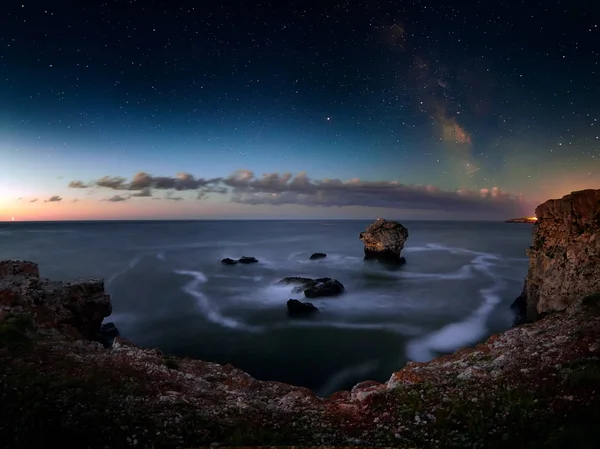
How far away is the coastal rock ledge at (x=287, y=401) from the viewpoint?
7934mm

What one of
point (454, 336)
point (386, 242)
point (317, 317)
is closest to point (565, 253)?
point (454, 336)

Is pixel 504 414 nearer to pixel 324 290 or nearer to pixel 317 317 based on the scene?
pixel 317 317

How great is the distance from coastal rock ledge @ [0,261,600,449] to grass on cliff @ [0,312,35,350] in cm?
5

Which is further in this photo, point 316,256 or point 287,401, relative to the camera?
point 316,256

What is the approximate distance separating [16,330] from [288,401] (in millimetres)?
11362

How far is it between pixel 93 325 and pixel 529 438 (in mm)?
23091

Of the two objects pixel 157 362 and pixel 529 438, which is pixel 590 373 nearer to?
pixel 529 438

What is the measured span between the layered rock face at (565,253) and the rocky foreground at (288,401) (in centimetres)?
567

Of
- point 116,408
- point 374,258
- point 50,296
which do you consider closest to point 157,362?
point 116,408

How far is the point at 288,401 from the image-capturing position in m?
11.8

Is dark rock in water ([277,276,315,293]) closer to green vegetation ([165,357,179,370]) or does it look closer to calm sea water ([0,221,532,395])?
calm sea water ([0,221,532,395])

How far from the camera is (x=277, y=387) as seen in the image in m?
14.1

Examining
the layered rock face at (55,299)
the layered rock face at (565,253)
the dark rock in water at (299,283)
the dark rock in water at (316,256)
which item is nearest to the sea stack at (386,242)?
the dark rock in water at (316,256)

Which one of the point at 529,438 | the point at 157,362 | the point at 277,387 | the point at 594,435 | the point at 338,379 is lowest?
the point at 338,379
